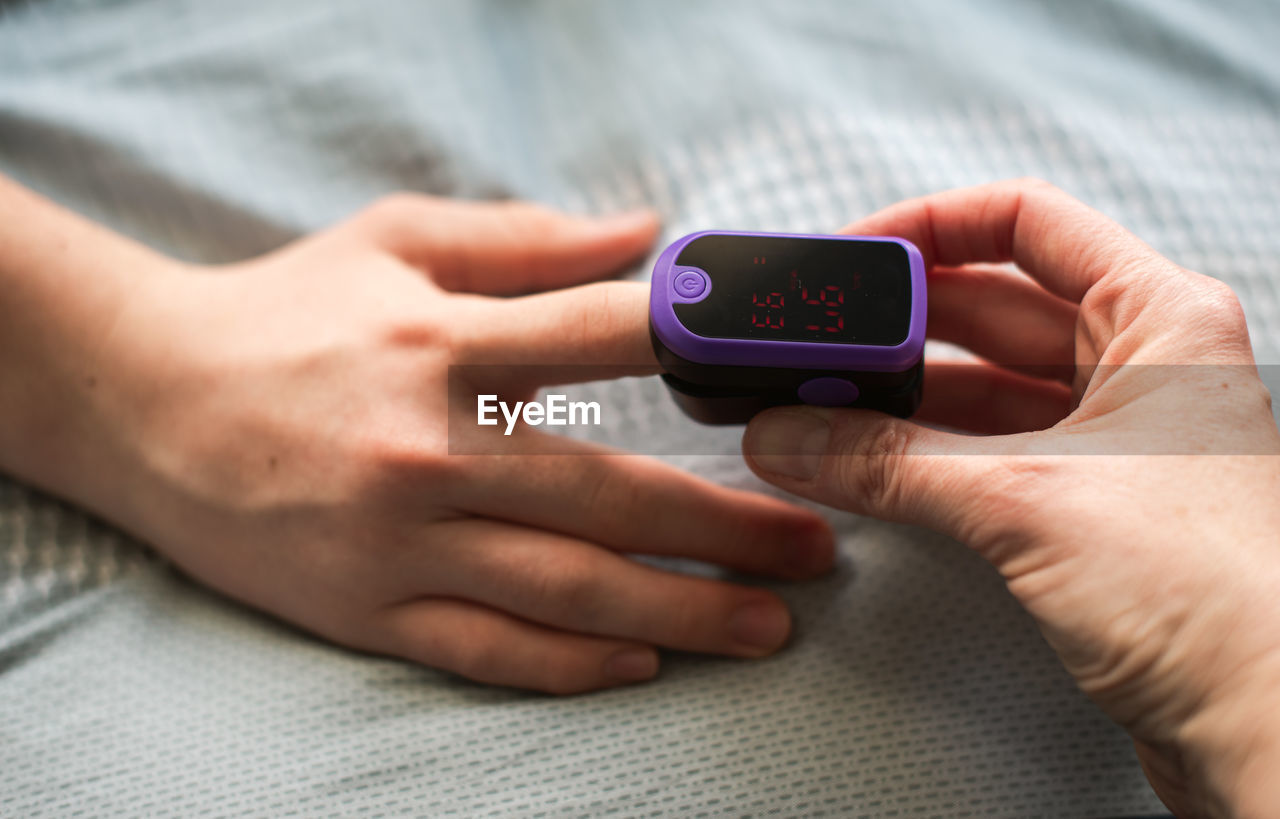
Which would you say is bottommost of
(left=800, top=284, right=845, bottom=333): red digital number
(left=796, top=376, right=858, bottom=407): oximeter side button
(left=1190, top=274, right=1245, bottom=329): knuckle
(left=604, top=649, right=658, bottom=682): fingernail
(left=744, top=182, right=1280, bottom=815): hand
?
(left=604, top=649, right=658, bottom=682): fingernail

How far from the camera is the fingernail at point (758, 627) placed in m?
0.71

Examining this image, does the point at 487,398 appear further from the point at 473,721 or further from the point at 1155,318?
the point at 1155,318

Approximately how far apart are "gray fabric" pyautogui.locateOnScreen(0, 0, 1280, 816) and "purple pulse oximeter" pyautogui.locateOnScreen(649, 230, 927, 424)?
209 mm

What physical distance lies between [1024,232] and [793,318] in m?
0.23

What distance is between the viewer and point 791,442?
2.00ft

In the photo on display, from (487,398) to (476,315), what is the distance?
0.24 ft

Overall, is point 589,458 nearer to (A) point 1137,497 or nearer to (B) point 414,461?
(B) point 414,461

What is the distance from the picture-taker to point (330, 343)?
0.75m

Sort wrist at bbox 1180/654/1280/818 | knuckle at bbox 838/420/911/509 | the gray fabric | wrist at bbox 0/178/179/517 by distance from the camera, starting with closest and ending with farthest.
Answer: wrist at bbox 1180/654/1280/818 → knuckle at bbox 838/420/911/509 → the gray fabric → wrist at bbox 0/178/179/517

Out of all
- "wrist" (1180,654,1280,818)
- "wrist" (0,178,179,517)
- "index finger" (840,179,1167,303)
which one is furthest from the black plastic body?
"wrist" (0,178,179,517)

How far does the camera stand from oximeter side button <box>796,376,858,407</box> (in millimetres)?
601

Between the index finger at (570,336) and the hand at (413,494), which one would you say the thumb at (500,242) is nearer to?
the hand at (413,494)

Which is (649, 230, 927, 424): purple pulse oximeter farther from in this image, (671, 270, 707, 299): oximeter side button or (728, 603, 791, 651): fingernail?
(728, 603, 791, 651): fingernail

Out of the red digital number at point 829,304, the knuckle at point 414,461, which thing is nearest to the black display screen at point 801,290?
the red digital number at point 829,304
